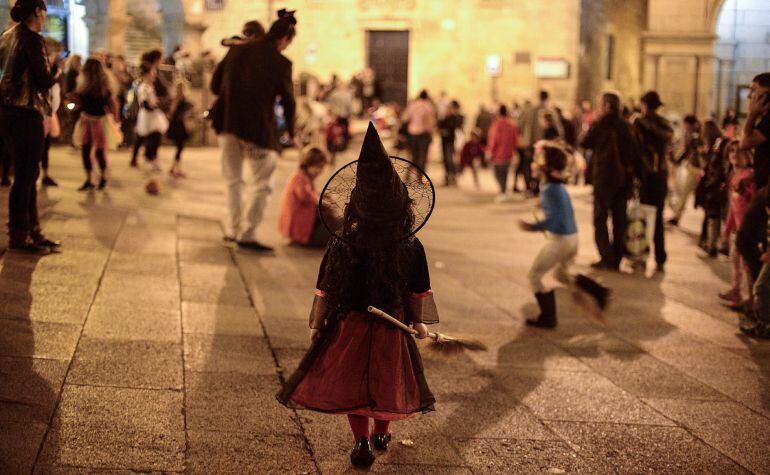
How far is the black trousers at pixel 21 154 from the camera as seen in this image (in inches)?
302

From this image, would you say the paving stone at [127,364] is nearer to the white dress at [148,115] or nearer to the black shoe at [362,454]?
the black shoe at [362,454]

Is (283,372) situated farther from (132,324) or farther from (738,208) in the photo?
(738,208)

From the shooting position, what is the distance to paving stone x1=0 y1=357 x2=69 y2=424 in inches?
180

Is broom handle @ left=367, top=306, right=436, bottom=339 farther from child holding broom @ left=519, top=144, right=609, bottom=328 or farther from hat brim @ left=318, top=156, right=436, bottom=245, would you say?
child holding broom @ left=519, top=144, right=609, bottom=328

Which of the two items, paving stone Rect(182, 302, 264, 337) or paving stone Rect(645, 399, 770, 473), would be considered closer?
paving stone Rect(645, 399, 770, 473)

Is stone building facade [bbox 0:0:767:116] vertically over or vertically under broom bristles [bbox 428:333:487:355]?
over

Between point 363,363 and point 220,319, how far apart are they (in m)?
2.70

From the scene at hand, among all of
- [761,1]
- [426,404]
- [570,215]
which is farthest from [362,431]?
[761,1]

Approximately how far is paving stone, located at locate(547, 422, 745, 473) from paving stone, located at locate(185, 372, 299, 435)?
143 cm

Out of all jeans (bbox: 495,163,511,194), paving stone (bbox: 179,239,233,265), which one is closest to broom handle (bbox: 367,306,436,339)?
paving stone (bbox: 179,239,233,265)

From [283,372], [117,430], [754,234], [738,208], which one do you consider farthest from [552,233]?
[117,430]

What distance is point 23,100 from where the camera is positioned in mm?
7625

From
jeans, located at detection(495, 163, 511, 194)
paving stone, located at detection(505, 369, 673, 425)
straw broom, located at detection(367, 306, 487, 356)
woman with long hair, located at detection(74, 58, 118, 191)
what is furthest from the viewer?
jeans, located at detection(495, 163, 511, 194)

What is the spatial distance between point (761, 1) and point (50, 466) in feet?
92.1
